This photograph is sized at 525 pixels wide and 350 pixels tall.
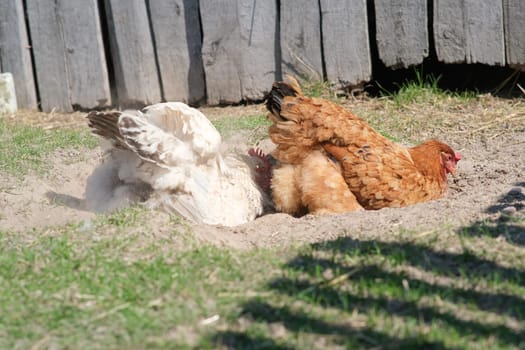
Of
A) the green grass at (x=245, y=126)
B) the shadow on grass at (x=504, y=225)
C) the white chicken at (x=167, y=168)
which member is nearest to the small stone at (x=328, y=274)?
the shadow on grass at (x=504, y=225)

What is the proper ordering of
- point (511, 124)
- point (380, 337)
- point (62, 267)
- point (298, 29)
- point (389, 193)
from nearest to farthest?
1. point (380, 337)
2. point (62, 267)
3. point (389, 193)
4. point (511, 124)
5. point (298, 29)

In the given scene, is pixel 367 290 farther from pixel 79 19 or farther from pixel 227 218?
pixel 79 19

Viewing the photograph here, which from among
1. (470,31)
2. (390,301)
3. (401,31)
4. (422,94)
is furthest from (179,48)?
(390,301)

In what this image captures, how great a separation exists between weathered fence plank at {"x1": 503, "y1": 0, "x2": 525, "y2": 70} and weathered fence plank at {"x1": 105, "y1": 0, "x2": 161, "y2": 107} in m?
3.66

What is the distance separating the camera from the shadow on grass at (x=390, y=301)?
2900mm

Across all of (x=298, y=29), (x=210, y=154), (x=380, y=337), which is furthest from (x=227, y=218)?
(x=298, y=29)

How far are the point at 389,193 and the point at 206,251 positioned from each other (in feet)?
5.62

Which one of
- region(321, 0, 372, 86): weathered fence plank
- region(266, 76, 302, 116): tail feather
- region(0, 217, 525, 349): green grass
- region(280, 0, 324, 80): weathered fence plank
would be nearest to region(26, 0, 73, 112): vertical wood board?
region(280, 0, 324, 80): weathered fence plank

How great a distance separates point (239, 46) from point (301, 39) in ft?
2.17

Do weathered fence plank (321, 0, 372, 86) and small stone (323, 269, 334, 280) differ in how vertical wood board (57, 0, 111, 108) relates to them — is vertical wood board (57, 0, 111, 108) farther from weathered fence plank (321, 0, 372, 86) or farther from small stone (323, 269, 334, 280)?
small stone (323, 269, 334, 280)

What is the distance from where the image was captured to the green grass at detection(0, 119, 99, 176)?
6051 millimetres

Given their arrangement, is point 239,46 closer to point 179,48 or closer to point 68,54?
point 179,48

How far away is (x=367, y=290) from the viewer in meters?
3.33

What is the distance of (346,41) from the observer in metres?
7.24
